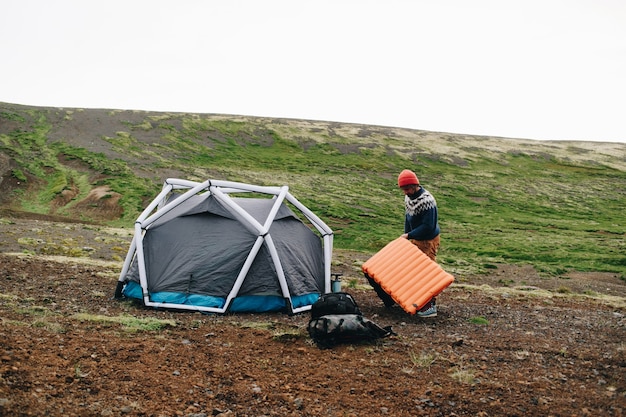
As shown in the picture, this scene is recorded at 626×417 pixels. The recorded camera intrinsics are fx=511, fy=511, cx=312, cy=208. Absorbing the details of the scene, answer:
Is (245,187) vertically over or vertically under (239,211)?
over

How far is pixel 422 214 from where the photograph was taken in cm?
1157

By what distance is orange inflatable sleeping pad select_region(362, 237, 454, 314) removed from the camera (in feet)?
34.6

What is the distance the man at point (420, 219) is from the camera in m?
11.4

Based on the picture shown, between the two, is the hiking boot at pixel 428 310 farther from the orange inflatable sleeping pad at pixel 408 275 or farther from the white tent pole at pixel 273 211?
the white tent pole at pixel 273 211

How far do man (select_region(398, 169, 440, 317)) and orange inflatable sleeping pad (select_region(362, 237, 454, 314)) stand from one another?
405 millimetres

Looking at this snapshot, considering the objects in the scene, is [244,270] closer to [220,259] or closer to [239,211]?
[220,259]

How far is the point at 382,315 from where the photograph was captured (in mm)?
11508

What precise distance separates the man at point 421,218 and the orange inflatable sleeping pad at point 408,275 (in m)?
0.41

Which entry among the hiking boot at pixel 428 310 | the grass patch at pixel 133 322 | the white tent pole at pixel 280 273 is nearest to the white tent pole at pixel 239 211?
the white tent pole at pixel 280 273

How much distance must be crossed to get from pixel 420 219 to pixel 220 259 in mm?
4654

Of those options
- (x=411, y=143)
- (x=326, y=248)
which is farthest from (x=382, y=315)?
(x=411, y=143)

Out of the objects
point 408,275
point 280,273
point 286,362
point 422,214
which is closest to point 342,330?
point 286,362

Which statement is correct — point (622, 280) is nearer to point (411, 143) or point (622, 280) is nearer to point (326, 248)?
point (326, 248)

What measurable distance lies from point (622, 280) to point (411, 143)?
228ft
